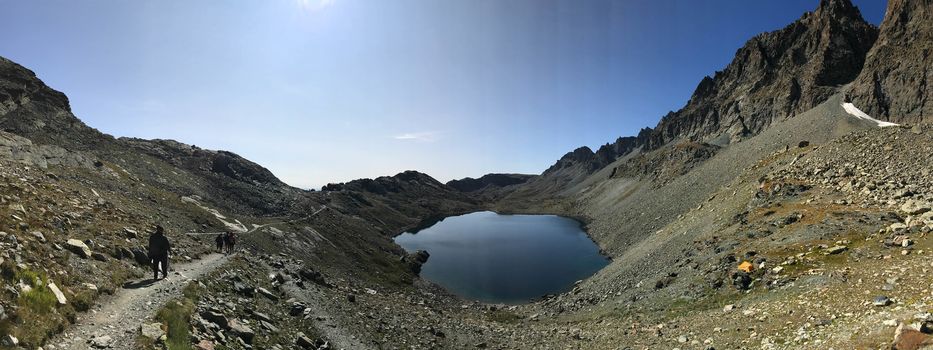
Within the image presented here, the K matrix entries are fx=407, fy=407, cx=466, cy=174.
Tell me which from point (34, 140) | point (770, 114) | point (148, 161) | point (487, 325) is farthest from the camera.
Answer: point (770, 114)

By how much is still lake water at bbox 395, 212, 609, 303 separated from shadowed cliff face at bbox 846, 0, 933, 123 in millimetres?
71145

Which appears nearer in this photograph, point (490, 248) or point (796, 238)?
point (796, 238)

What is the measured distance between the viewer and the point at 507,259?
97438 millimetres

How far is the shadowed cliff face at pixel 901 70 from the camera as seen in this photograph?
8550cm

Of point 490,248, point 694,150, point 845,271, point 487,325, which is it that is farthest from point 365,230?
point 694,150

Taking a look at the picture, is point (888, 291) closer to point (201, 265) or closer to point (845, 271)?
point (845, 271)

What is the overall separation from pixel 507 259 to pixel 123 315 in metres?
85.5

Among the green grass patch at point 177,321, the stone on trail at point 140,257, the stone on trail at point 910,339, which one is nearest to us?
the stone on trail at point 910,339

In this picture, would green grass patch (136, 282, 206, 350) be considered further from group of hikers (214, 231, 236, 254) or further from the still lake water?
the still lake water

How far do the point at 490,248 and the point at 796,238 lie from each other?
3375 inches

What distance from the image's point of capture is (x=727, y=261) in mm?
34938

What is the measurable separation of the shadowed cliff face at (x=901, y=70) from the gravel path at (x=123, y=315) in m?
124

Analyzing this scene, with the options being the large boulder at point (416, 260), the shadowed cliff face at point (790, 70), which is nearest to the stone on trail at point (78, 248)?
the large boulder at point (416, 260)

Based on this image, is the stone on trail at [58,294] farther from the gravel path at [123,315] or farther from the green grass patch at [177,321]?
the green grass patch at [177,321]
